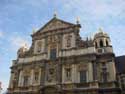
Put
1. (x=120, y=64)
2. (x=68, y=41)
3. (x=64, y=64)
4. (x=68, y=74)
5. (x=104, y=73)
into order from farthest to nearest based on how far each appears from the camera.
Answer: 1. (x=68, y=41)
2. (x=64, y=64)
3. (x=120, y=64)
4. (x=68, y=74)
5. (x=104, y=73)

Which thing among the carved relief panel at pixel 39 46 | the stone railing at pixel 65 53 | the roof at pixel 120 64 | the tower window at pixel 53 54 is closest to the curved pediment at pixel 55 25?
the carved relief panel at pixel 39 46

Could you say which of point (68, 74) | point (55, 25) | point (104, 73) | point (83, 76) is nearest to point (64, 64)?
point (68, 74)

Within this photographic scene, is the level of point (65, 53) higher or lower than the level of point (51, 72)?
higher

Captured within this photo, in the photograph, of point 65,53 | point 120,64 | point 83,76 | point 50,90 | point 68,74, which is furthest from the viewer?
point 65,53

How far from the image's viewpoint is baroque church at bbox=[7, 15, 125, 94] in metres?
20.8

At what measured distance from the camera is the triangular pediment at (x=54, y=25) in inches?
1024

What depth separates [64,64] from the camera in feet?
76.4

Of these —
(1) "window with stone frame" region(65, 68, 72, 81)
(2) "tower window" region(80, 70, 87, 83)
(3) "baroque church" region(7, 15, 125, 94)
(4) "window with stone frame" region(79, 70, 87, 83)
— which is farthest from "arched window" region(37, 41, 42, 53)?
(2) "tower window" region(80, 70, 87, 83)

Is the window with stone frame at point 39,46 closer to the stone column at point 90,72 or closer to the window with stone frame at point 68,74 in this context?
the window with stone frame at point 68,74

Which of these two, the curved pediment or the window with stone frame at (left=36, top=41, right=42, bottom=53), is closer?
the curved pediment

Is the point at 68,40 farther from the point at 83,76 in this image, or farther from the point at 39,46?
the point at 83,76

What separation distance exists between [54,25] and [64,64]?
6.60m

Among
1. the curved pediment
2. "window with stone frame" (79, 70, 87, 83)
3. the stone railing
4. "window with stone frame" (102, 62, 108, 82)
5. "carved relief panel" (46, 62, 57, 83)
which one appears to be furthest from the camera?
the curved pediment

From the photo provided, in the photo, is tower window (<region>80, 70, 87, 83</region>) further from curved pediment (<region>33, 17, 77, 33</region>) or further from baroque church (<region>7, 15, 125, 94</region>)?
curved pediment (<region>33, 17, 77, 33</region>)
